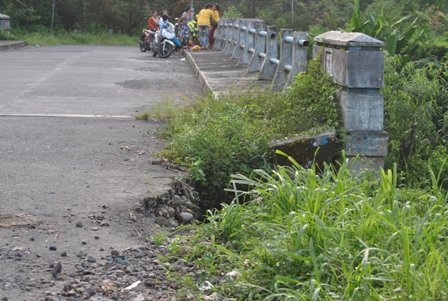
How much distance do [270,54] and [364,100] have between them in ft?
16.7

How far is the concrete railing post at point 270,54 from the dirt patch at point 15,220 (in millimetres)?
7291

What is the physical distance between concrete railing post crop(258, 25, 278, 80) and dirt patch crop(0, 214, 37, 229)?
7.29m

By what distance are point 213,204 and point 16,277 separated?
2.65m

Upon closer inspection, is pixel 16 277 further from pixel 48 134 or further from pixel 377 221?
pixel 48 134

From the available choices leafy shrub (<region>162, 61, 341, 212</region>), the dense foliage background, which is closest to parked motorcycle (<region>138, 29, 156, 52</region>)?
the dense foliage background

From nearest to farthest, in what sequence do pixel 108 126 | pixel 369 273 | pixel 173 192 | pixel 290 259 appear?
pixel 369 273, pixel 290 259, pixel 173 192, pixel 108 126

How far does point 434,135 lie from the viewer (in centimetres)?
820

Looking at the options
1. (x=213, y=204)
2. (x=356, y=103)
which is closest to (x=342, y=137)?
(x=356, y=103)

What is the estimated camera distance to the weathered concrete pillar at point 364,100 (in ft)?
22.6

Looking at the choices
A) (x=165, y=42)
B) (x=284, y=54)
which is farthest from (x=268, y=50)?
(x=165, y=42)

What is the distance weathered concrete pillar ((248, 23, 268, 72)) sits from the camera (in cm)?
1317

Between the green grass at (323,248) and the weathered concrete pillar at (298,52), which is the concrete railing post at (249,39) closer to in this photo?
the weathered concrete pillar at (298,52)

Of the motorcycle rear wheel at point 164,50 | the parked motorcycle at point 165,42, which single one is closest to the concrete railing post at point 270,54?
the parked motorcycle at point 165,42

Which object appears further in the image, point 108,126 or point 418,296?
point 108,126
